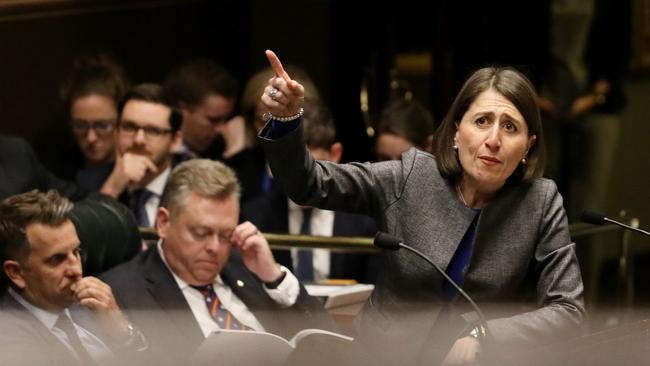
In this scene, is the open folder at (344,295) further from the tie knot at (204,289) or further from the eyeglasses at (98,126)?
the eyeglasses at (98,126)

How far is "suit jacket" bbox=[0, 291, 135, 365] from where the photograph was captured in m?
2.27

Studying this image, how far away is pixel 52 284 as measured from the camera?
2908 millimetres

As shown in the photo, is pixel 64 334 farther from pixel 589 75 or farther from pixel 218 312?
pixel 589 75

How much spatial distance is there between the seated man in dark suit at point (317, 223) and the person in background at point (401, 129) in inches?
8.6

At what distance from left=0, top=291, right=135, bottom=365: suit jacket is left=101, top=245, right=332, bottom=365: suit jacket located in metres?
0.12

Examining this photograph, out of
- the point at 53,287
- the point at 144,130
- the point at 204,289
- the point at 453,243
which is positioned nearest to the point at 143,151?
the point at 144,130

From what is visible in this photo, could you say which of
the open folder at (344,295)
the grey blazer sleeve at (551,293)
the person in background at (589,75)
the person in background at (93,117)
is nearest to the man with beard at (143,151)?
the person in background at (93,117)

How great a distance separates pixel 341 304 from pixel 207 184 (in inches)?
17.8

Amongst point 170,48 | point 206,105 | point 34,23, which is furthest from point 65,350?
point 170,48

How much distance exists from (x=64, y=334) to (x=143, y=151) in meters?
1.23

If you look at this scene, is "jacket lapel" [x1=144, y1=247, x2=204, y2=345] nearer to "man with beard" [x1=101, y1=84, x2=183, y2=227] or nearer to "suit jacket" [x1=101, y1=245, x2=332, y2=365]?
"suit jacket" [x1=101, y1=245, x2=332, y2=365]

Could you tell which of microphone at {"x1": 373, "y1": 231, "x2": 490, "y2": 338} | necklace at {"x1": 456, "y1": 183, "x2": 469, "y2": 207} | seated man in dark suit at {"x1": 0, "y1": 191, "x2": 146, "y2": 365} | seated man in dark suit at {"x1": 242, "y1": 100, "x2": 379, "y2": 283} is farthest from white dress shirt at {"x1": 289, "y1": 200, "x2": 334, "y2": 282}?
microphone at {"x1": 373, "y1": 231, "x2": 490, "y2": 338}

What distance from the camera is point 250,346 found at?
260 centimetres

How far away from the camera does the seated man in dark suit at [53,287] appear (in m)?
2.82
